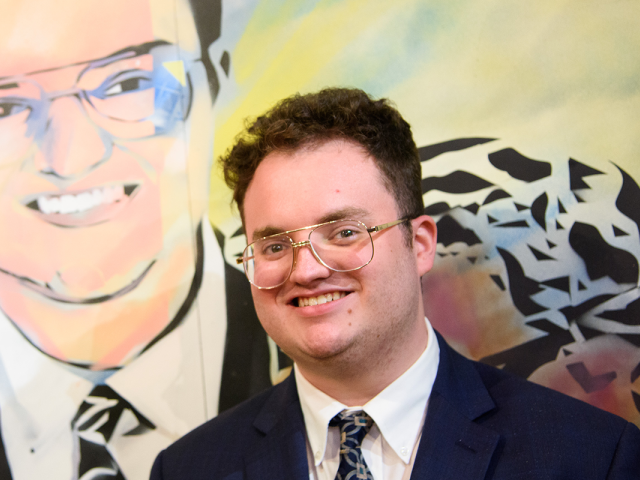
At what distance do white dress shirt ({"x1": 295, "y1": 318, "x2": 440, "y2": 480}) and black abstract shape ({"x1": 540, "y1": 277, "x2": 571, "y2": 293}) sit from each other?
1.62ft

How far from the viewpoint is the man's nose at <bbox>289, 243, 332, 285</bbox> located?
149cm

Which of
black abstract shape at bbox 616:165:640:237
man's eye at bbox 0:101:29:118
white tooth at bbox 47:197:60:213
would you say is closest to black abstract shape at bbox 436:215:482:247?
black abstract shape at bbox 616:165:640:237

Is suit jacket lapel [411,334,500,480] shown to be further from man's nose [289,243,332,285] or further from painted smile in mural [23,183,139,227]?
painted smile in mural [23,183,139,227]

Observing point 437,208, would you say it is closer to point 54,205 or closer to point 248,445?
point 248,445

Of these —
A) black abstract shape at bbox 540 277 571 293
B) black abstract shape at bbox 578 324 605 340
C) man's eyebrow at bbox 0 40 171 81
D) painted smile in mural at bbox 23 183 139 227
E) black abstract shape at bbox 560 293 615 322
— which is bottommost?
black abstract shape at bbox 578 324 605 340

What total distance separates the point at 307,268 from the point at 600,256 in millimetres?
1013

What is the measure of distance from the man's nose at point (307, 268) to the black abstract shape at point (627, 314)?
98 centimetres

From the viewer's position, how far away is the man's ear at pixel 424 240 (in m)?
1.70

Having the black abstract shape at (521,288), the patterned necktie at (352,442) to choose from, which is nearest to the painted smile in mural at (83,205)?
the patterned necktie at (352,442)

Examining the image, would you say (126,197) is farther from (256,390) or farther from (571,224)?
(571,224)

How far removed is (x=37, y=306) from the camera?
2018mm

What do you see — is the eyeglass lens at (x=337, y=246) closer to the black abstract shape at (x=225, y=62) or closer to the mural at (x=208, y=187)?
the mural at (x=208, y=187)

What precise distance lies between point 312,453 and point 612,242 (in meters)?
1.20

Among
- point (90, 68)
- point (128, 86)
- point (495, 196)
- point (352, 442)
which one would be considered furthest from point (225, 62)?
point (352, 442)
